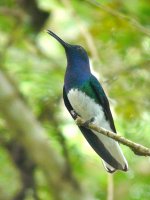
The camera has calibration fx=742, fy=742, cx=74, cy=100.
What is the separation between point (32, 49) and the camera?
693cm

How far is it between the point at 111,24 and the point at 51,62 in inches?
31.7

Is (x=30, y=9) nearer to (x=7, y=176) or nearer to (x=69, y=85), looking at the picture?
(x=7, y=176)

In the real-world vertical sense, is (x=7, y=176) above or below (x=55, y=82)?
below

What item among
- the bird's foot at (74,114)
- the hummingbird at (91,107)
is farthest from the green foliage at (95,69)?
the bird's foot at (74,114)

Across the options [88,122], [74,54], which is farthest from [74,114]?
[74,54]

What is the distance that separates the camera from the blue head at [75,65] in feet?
14.1

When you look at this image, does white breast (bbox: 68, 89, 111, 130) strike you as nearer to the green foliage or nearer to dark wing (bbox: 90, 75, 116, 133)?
dark wing (bbox: 90, 75, 116, 133)

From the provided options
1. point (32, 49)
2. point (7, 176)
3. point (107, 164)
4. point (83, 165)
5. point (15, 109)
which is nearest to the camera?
point (107, 164)

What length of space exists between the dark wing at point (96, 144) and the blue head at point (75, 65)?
0.38 feet

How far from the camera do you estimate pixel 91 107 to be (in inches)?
166

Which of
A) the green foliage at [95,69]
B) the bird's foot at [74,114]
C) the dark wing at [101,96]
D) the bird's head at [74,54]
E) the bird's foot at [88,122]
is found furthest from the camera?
the green foliage at [95,69]

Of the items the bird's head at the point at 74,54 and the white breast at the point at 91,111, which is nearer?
the white breast at the point at 91,111

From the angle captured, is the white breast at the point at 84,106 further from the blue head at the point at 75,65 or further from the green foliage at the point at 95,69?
the green foliage at the point at 95,69

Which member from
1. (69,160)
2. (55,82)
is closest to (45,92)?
(55,82)
